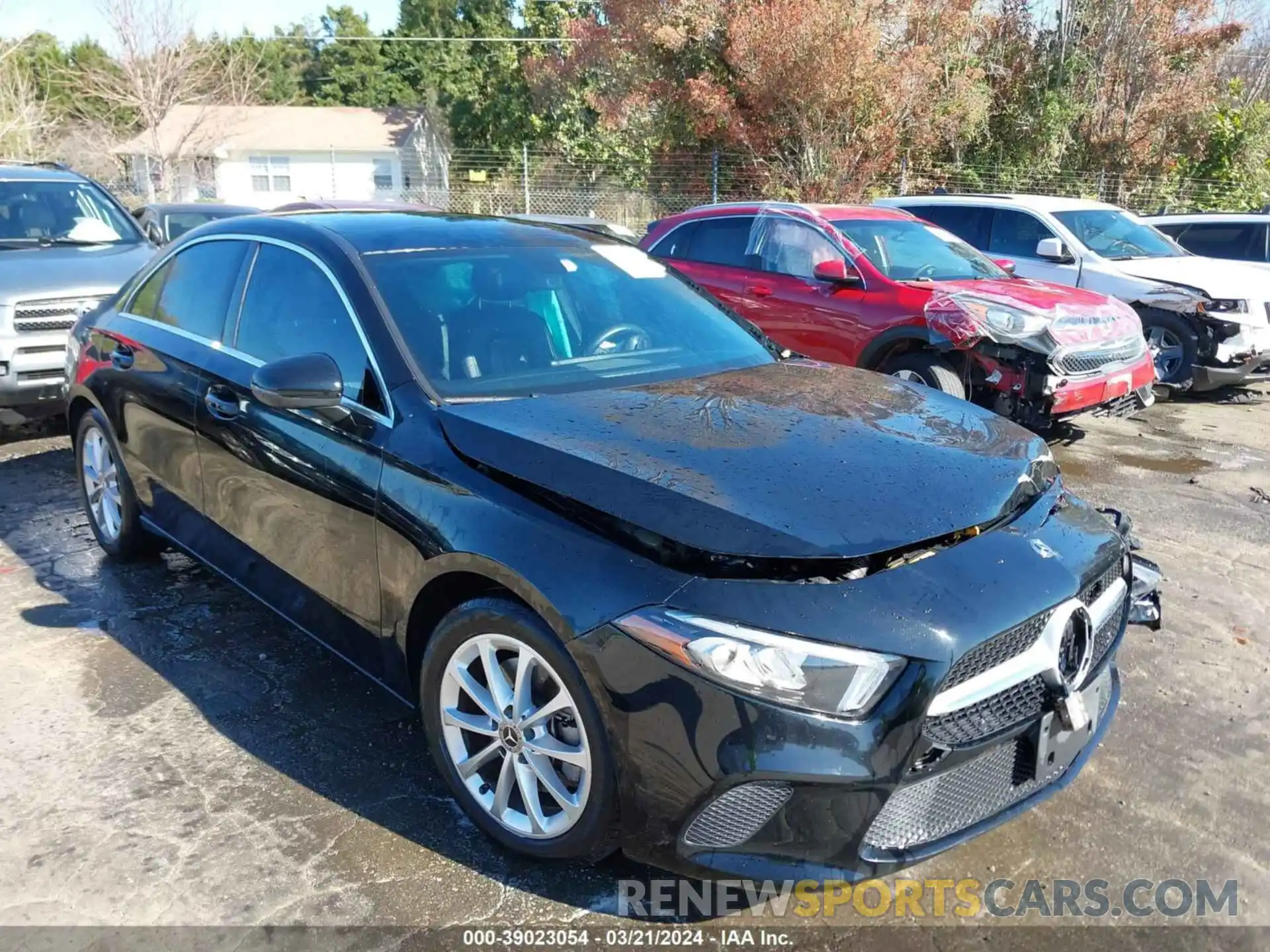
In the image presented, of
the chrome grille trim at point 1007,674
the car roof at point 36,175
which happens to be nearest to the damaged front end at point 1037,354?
the chrome grille trim at point 1007,674

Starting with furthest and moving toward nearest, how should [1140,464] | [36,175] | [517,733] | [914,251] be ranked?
[36,175] → [914,251] → [1140,464] → [517,733]

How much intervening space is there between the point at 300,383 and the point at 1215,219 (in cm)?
1104

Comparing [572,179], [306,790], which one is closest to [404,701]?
[306,790]

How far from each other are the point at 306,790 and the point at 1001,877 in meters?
2.04

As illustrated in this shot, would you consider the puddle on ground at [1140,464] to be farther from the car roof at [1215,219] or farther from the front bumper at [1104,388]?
the car roof at [1215,219]

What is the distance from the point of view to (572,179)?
21688 millimetres

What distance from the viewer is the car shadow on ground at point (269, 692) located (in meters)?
2.72

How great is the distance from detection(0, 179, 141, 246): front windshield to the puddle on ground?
737cm

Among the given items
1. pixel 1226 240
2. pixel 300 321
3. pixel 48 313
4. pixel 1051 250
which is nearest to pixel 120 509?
pixel 300 321

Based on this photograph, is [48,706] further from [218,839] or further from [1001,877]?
[1001,877]

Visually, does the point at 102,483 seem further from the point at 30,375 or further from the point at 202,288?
the point at 30,375

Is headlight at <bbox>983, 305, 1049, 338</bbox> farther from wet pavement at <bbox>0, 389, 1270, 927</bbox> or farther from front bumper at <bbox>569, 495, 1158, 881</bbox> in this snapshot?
front bumper at <bbox>569, 495, 1158, 881</bbox>

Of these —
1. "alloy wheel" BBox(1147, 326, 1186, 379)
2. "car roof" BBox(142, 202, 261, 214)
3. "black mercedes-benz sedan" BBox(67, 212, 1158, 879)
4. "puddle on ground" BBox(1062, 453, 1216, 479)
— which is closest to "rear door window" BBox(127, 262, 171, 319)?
"black mercedes-benz sedan" BBox(67, 212, 1158, 879)

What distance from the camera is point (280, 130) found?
4184 centimetres
